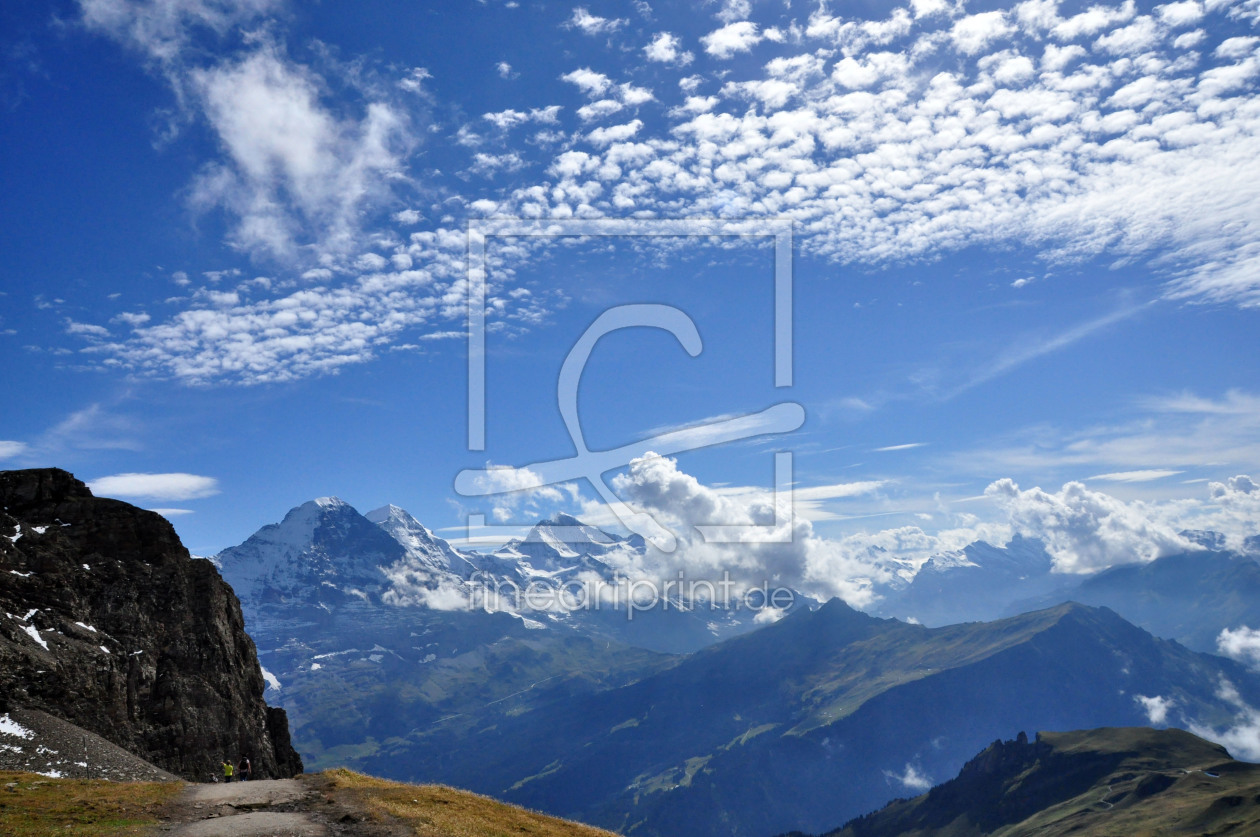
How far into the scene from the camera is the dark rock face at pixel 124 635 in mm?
63281

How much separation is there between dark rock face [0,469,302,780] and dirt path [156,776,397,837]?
28784 millimetres

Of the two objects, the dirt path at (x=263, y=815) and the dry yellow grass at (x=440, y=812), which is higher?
the dirt path at (x=263, y=815)

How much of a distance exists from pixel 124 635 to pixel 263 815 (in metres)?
51.8

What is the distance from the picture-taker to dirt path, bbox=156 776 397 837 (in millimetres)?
33188

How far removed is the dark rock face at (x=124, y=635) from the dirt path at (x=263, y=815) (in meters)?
28.8

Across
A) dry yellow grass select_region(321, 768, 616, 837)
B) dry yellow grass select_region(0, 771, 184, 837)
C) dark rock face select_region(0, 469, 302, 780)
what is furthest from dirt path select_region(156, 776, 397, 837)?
dark rock face select_region(0, 469, 302, 780)

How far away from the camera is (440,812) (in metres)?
39.4

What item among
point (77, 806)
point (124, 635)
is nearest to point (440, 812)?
point (77, 806)

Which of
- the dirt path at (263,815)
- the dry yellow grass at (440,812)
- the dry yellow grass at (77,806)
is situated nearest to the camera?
the dry yellow grass at (77,806)

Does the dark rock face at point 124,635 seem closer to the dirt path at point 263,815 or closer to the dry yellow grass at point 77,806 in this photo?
the dry yellow grass at point 77,806

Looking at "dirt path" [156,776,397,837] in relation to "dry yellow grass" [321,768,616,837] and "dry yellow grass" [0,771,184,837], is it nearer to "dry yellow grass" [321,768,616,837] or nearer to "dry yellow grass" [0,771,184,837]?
"dry yellow grass" [0,771,184,837]

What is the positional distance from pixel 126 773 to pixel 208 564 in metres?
44.8

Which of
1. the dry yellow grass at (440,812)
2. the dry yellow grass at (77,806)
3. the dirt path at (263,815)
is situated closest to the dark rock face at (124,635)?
the dry yellow grass at (77,806)

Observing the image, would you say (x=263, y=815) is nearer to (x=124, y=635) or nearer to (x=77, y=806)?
(x=77, y=806)
